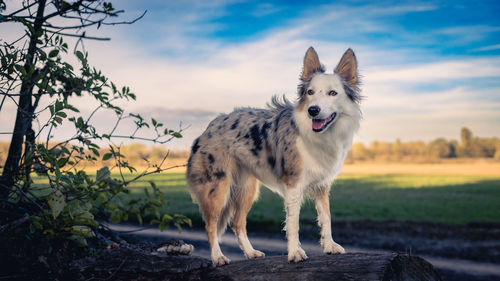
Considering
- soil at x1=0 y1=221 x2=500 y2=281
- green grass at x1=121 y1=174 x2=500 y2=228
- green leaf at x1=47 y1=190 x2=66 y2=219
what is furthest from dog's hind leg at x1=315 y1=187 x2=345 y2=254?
green grass at x1=121 y1=174 x2=500 y2=228

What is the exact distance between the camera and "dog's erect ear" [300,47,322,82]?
5.73 m

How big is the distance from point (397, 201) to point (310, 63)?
17.0 metres

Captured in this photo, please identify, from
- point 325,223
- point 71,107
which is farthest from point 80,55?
point 325,223

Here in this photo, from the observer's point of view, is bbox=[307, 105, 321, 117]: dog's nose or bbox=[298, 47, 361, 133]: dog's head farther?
bbox=[298, 47, 361, 133]: dog's head

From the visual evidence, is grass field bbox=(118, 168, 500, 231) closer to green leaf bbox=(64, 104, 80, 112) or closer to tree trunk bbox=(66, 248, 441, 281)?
tree trunk bbox=(66, 248, 441, 281)

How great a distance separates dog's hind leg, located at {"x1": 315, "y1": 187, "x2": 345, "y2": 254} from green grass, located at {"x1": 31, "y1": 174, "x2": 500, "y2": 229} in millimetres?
6803

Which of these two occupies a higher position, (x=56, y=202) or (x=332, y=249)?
(x=56, y=202)

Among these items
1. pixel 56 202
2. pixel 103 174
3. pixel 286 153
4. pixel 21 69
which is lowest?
pixel 56 202

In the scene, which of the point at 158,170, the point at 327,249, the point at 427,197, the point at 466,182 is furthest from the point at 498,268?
the point at 466,182

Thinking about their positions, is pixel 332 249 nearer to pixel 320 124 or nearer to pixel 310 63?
pixel 320 124

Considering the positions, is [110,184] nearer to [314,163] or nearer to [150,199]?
[150,199]

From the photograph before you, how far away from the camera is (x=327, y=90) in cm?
536

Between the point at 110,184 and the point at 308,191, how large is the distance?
105 inches

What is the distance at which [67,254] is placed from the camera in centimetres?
577
